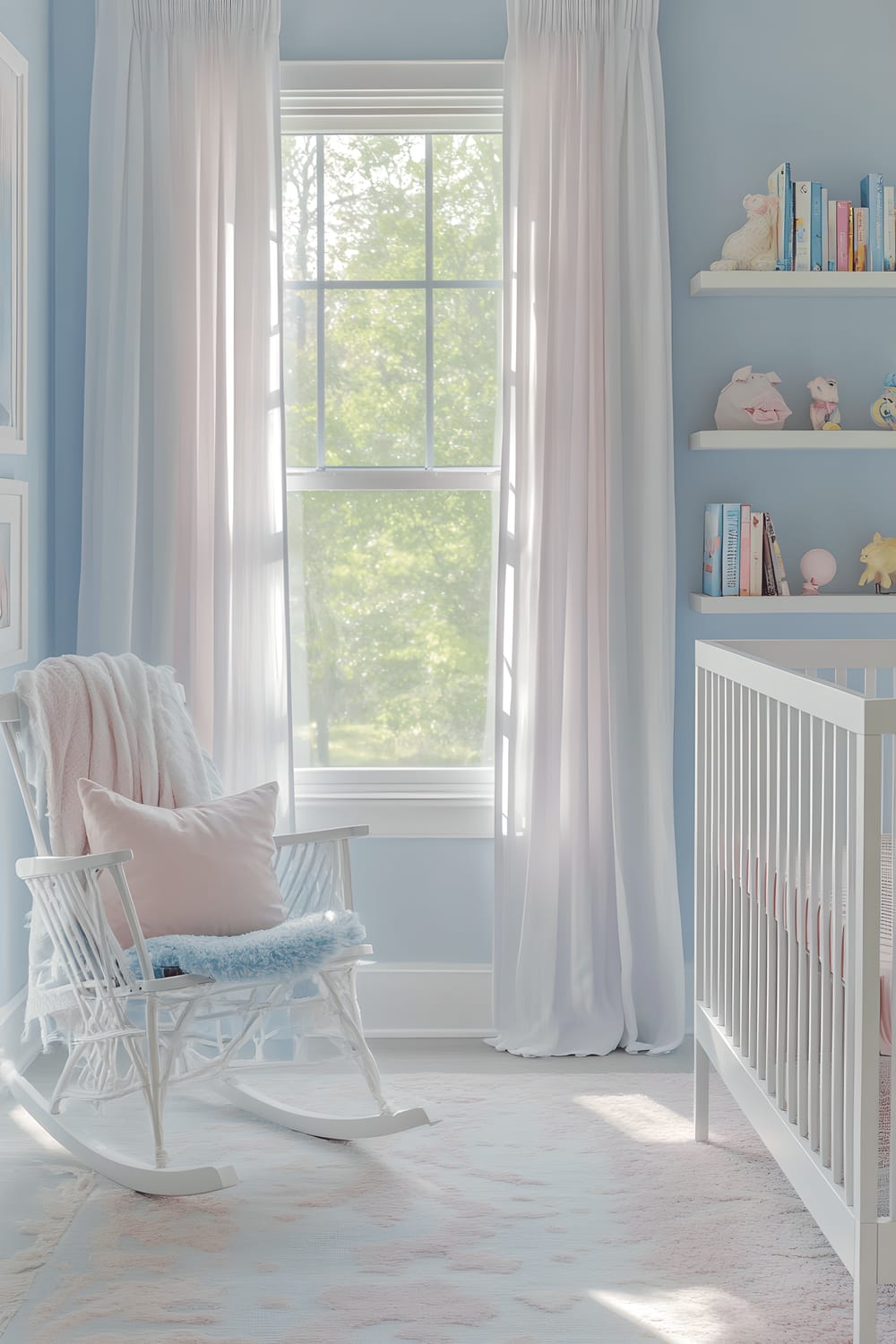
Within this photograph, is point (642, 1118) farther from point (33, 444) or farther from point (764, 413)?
point (33, 444)

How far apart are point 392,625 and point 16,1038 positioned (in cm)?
126

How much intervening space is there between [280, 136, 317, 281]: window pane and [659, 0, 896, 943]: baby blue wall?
852 millimetres

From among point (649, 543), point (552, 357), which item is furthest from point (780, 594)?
point (552, 357)

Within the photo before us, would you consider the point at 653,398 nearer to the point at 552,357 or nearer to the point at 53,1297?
the point at 552,357

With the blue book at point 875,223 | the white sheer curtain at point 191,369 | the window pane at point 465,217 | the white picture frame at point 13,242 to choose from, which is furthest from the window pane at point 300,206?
the blue book at point 875,223

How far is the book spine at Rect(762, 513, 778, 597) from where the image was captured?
287 centimetres

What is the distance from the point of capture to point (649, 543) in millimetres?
2844

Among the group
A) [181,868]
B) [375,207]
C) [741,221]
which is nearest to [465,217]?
[375,207]

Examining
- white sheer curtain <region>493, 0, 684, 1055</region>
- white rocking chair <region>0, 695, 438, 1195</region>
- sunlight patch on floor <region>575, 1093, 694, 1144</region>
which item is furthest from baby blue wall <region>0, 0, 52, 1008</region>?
sunlight patch on floor <region>575, 1093, 694, 1144</region>

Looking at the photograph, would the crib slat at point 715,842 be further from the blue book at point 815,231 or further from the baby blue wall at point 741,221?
the blue book at point 815,231

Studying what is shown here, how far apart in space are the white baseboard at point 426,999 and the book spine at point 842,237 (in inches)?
72.5

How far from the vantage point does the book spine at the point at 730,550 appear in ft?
9.34

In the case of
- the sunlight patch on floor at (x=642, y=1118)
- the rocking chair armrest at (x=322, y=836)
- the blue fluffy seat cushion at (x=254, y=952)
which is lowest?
the sunlight patch on floor at (x=642, y=1118)

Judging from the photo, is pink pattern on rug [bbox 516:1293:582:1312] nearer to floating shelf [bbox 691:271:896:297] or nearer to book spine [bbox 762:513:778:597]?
book spine [bbox 762:513:778:597]
